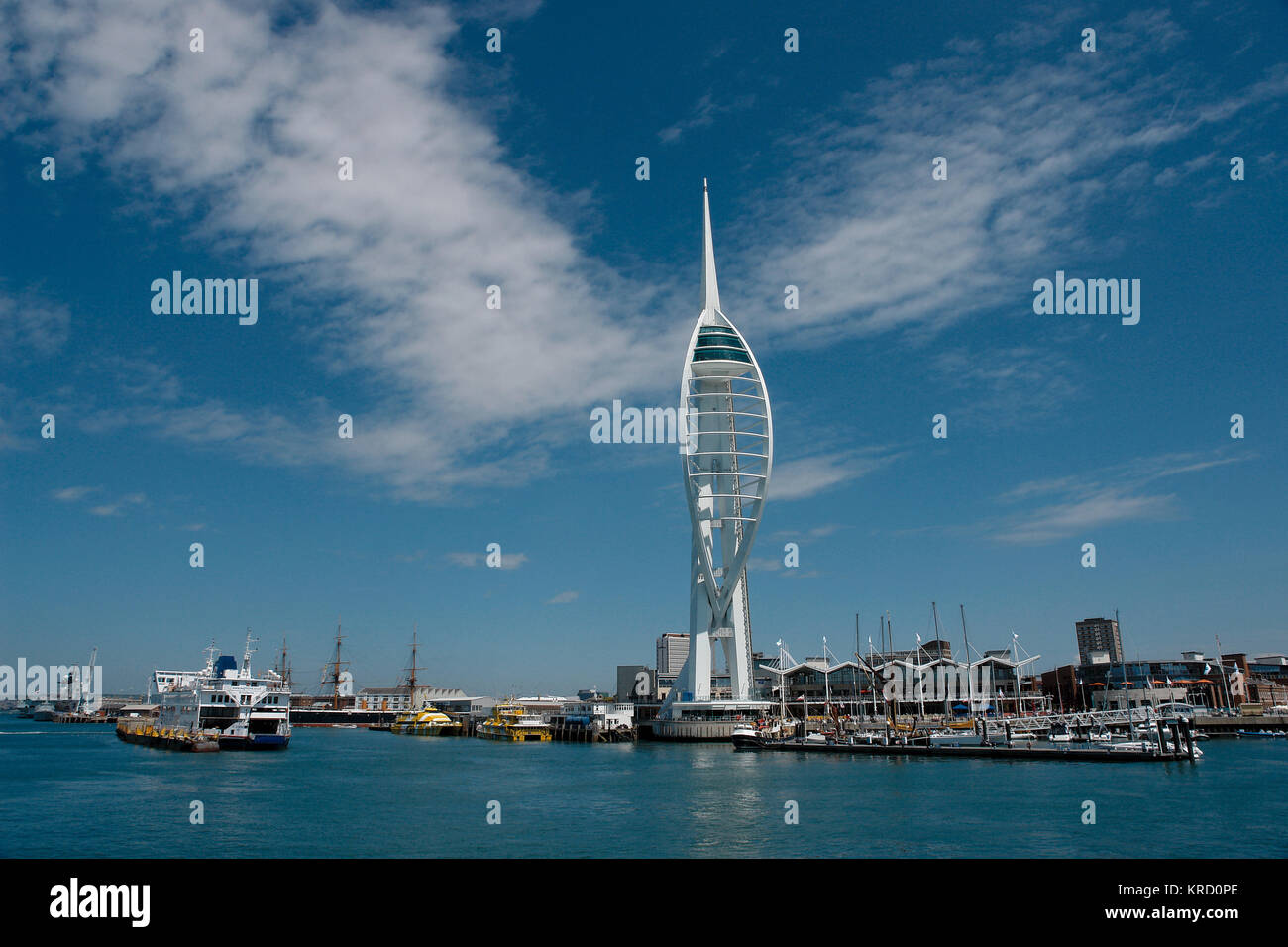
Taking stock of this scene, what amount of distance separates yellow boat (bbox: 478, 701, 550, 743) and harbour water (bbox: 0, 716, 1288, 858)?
37.2 meters

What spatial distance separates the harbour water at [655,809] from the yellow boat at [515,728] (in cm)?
3721

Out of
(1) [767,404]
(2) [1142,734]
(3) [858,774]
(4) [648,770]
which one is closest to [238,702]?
(4) [648,770]

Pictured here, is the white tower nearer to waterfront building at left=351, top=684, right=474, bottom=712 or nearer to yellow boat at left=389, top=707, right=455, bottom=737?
yellow boat at left=389, top=707, right=455, bottom=737

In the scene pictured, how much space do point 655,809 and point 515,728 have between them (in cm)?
6397

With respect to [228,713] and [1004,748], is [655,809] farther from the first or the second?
[228,713]

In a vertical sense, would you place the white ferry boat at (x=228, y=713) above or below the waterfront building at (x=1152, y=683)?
above

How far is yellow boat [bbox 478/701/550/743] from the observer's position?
3376 inches

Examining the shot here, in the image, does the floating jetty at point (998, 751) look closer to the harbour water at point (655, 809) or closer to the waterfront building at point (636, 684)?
the harbour water at point (655, 809)

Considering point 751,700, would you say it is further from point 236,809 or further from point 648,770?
point 236,809

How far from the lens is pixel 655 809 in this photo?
2856cm

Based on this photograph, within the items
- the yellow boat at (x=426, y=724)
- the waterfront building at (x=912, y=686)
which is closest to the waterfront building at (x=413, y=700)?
the yellow boat at (x=426, y=724)

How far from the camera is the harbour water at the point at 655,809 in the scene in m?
21.5

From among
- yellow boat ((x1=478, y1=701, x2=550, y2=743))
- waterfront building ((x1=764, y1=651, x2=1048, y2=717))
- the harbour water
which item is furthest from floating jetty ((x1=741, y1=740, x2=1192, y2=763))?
yellow boat ((x1=478, y1=701, x2=550, y2=743))

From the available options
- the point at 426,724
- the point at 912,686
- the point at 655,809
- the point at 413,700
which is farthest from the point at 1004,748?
the point at 413,700
